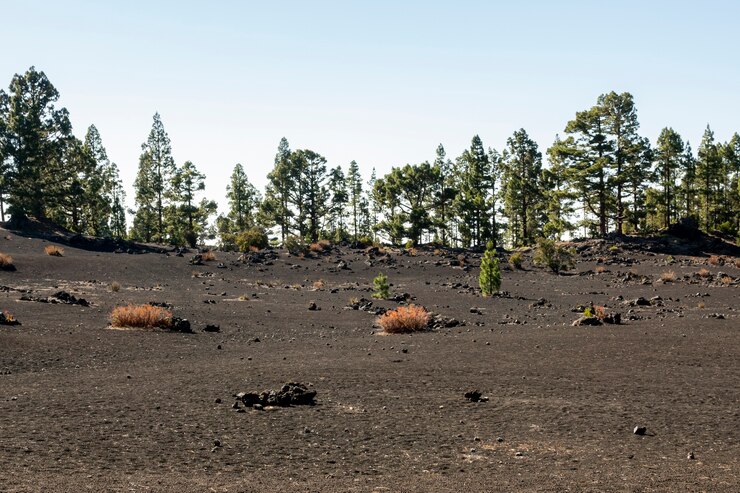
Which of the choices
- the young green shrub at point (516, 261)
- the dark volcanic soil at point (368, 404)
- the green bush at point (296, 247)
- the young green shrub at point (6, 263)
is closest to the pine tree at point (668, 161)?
the young green shrub at point (516, 261)

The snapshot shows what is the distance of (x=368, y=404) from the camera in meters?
9.84

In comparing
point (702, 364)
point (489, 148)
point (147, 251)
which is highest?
point (489, 148)

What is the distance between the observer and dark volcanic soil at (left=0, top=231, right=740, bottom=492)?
6.60 meters

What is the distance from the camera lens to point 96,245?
5134 cm

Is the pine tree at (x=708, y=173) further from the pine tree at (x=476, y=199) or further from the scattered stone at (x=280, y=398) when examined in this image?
the scattered stone at (x=280, y=398)

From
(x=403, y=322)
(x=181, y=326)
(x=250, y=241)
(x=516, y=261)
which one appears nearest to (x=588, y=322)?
(x=403, y=322)

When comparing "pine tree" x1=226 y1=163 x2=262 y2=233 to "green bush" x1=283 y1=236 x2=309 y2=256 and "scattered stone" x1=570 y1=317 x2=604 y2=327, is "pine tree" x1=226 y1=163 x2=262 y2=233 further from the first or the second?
"scattered stone" x1=570 y1=317 x2=604 y2=327

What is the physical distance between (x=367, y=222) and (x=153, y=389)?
3586 inches

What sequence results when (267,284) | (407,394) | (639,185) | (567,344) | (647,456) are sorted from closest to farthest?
(647,456)
(407,394)
(567,344)
(267,284)
(639,185)

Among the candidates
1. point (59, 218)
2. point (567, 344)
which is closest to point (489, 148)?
point (59, 218)

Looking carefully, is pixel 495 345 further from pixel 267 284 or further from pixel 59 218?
pixel 59 218

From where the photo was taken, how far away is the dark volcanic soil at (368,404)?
660cm

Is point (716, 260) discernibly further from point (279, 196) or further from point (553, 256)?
point (279, 196)

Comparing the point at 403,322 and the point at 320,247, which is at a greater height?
the point at 320,247
